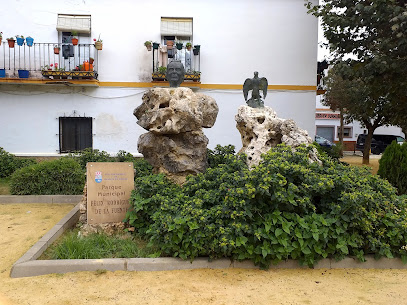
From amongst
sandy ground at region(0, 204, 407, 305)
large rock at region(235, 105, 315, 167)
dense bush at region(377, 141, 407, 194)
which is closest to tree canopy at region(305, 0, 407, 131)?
dense bush at region(377, 141, 407, 194)

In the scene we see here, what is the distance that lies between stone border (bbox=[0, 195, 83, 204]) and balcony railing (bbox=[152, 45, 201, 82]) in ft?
16.4

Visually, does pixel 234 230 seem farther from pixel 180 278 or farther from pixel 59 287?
pixel 59 287

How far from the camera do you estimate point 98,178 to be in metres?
4.53

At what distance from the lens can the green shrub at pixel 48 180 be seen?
22.4ft

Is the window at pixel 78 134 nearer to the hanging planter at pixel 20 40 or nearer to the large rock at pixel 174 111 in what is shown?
the hanging planter at pixel 20 40

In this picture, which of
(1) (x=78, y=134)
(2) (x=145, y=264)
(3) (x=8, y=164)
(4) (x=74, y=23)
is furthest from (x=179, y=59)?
(2) (x=145, y=264)

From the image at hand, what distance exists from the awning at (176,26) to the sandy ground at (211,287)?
8732 mm

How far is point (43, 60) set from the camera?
1027cm

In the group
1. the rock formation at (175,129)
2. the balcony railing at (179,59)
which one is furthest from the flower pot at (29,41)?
the rock formation at (175,129)

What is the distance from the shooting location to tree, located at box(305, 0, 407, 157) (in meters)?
7.11

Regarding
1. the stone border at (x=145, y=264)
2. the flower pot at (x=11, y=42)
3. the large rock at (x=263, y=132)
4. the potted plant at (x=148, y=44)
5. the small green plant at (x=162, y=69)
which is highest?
the potted plant at (x=148, y=44)

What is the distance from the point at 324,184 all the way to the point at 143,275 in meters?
2.33

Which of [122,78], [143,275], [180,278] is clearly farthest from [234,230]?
[122,78]

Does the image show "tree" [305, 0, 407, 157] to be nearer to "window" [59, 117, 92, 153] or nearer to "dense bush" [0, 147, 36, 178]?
"window" [59, 117, 92, 153]
